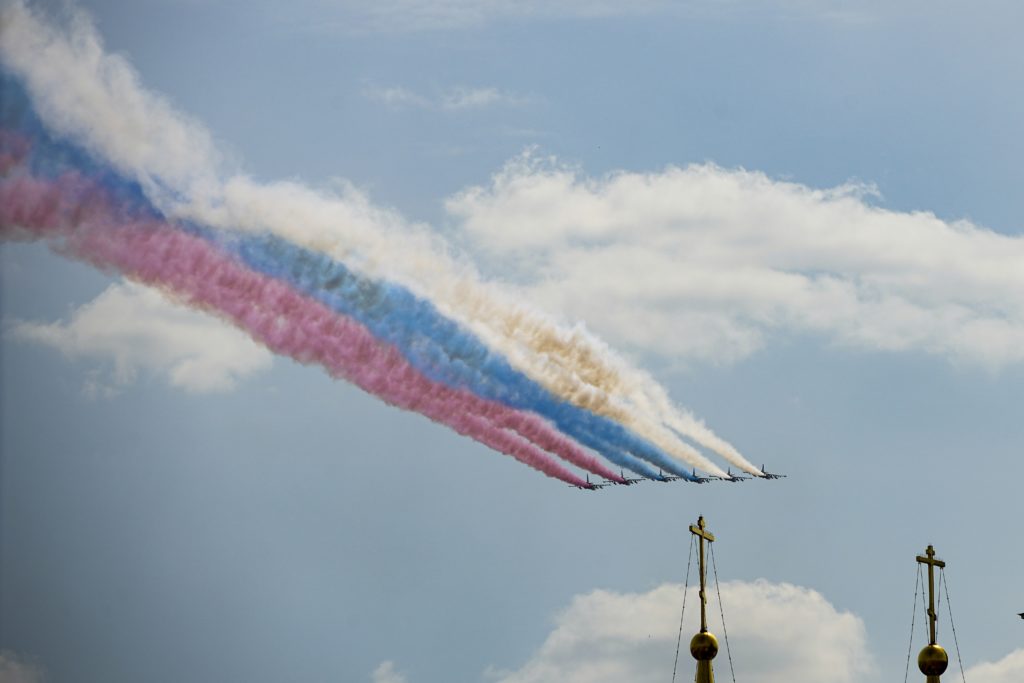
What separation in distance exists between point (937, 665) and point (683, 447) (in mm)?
16537

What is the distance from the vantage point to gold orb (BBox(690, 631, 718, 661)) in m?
179

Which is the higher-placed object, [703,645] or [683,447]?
[683,447]

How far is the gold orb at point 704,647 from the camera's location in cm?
17902

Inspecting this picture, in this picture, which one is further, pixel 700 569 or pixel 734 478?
pixel 734 478

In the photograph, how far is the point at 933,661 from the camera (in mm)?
186250

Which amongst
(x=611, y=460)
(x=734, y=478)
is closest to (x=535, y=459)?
(x=611, y=460)

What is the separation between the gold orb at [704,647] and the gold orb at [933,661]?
41.4ft

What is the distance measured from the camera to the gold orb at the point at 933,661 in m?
186

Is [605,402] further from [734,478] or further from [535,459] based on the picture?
[734,478]

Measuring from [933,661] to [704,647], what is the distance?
13614 mm

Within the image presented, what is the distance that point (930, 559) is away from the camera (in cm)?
18962

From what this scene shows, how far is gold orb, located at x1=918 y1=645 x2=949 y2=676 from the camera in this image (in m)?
186

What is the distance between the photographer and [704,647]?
179000 millimetres

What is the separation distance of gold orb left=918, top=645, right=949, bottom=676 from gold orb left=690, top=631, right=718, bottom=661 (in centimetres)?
1263
